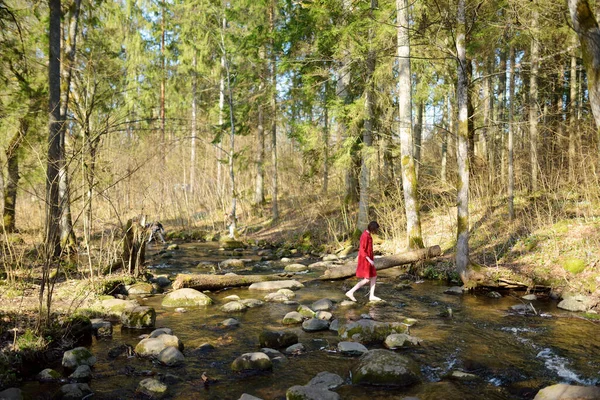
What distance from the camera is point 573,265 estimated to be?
343 inches

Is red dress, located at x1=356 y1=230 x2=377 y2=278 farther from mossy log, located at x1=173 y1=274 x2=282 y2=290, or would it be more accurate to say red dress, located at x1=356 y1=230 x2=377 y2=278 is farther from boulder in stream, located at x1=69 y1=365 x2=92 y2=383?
boulder in stream, located at x1=69 y1=365 x2=92 y2=383

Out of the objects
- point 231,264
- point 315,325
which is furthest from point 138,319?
point 231,264

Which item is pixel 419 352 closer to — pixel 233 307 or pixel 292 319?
pixel 292 319

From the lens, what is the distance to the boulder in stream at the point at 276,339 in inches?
239

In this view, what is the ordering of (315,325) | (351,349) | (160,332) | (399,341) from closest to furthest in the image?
(351,349) < (399,341) < (160,332) < (315,325)

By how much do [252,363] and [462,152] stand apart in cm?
662

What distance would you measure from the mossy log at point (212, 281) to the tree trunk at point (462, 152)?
15.2ft

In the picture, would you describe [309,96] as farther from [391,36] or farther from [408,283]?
[408,283]

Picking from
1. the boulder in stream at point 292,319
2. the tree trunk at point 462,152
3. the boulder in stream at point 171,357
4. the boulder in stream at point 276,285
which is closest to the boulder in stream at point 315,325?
the boulder in stream at point 292,319

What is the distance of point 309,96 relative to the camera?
56.9ft

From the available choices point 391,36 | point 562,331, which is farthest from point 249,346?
point 391,36

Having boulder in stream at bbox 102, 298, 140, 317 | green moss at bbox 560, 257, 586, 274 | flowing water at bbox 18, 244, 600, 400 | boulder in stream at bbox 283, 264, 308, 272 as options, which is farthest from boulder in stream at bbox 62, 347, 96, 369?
green moss at bbox 560, 257, 586, 274

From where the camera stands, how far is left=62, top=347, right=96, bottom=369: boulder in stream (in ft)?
16.9

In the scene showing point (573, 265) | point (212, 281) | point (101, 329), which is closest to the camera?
point (101, 329)
